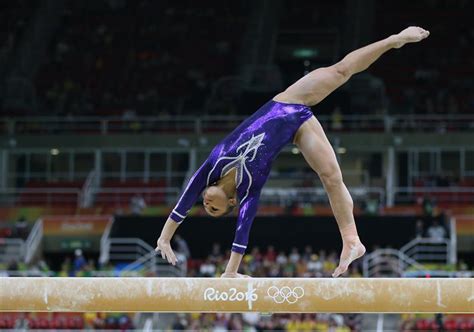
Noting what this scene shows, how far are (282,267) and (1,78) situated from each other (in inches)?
615

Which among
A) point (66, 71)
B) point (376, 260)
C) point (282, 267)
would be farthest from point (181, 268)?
point (66, 71)

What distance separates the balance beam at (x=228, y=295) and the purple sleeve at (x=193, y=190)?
858 millimetres

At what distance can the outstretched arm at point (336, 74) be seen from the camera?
9.45 meters

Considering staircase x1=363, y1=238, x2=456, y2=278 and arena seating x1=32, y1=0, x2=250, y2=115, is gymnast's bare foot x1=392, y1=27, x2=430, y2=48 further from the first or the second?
arena seating x1=32, y1=0, x2=250, y2=115

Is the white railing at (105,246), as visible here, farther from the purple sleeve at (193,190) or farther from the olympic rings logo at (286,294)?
the olympic rings logo at (286,294)

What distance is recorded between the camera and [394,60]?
A: 34812 mm

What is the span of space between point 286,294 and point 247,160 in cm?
131

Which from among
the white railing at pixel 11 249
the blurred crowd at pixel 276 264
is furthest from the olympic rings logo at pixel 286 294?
the white railing at pixel 11 249

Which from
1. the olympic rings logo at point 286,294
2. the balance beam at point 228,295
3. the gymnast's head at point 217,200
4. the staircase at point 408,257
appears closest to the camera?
the balance beam at point 228,295

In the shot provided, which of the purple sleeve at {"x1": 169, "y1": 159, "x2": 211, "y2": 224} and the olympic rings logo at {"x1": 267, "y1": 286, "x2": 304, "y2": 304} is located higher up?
the purple sleeve at {"x1": 169, "y1": 159, "x2": 211, "y2": 224}

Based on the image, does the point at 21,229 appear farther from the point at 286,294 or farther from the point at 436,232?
the point at 286,294

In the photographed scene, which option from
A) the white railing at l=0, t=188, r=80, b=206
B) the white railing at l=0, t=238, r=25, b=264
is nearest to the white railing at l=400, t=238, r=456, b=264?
the white railing at l=0, t=238, r=25, b=264

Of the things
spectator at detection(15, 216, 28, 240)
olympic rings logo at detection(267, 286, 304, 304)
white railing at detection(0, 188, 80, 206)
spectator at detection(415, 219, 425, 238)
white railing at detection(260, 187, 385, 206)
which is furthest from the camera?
white railing at detection(0, 188, 80, 206)

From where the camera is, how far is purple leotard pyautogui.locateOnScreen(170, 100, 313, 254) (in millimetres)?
9148
